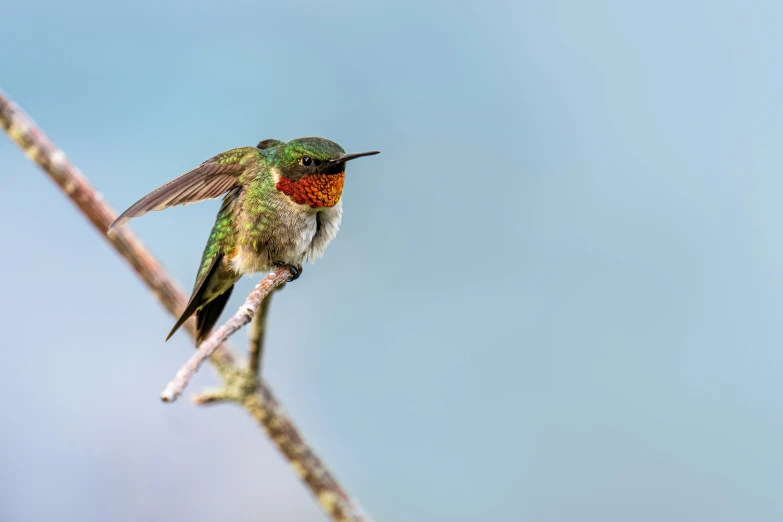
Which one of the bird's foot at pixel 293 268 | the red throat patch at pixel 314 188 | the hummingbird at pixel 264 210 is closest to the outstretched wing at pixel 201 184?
the hummingbird at pixel 264 210

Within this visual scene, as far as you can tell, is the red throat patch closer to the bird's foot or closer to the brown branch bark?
the bird's foot

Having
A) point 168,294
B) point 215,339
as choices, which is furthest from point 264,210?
point 215,339

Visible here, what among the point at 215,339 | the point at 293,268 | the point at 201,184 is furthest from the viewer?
the point at 293,268

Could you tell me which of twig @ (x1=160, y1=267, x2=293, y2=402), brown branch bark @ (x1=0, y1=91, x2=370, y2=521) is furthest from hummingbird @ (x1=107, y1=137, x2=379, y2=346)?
twig @ (x1=160, y1=267, x2=293, y2=402)

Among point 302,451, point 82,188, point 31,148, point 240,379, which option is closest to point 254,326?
point 240,379

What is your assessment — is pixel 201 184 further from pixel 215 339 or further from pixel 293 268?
pixel 215 339

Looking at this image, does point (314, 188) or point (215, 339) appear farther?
point (314, 188)
